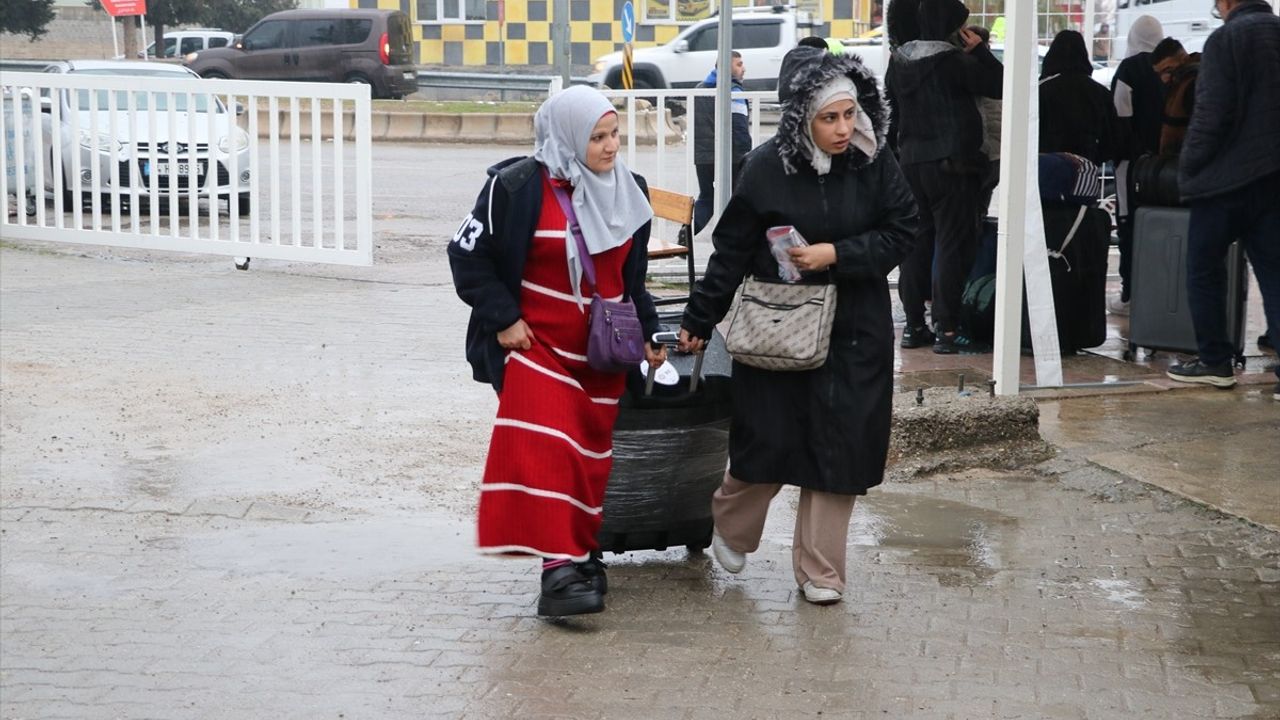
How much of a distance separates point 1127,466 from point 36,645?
13.1 feet

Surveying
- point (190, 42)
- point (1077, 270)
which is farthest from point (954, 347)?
point (190, 42)

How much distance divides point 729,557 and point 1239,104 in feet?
11.7

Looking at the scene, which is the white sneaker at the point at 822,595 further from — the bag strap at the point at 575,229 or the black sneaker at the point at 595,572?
the bag strap at the point at 575,229

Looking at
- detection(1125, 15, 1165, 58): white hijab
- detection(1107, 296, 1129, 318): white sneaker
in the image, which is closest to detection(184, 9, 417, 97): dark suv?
detection(1107, 296, 1129, 318): white sneaker

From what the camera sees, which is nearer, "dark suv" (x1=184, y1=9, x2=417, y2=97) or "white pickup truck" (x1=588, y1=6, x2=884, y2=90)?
"white pickup truck" (x1=588, y1=6, x2=884, y2=90)

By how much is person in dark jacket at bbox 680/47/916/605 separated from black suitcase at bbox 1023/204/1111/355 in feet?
12.9

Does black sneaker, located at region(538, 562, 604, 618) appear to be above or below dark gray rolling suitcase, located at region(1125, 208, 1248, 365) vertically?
below

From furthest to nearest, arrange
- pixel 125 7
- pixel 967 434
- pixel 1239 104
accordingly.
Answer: pixel 125 7, pixel 1239 104, pixel 967 434

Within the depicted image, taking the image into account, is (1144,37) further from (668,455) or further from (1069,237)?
(668,455)

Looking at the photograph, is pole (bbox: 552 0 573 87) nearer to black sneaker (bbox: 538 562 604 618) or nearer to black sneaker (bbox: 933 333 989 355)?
black sneaker (bbox: 933 333 989 355)

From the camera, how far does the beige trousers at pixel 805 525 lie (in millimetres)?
5012

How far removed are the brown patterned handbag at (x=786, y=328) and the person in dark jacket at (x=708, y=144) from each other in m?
6.45

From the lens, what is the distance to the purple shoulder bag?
15.6ft

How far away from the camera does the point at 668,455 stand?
5164 millimetres
